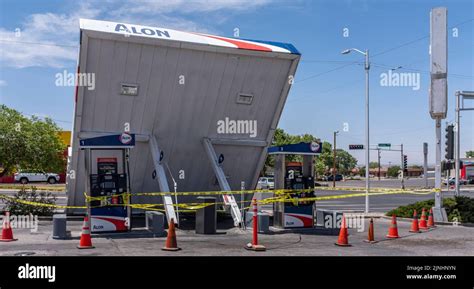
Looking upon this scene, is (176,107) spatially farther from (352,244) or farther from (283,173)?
(352,244)

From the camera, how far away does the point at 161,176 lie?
1608 cm

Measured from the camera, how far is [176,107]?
1681 cm

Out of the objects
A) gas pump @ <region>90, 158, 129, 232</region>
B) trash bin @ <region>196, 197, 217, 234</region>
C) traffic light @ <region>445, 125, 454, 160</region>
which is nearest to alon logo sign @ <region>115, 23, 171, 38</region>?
gas pump @ <region>90, 158, 129, 232</region>

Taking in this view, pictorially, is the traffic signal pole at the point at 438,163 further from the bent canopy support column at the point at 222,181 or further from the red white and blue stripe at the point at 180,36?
the bent canopy support column at the point at 222,181

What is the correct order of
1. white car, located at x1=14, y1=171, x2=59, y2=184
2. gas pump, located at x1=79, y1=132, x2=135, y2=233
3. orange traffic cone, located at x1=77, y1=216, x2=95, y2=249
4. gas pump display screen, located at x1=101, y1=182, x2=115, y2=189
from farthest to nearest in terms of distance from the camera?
white car, located at x1=14, y1=171, x2=59, y2=184
gas pump display screen, located at x1=101, y1=182, x2=115, y2=189
gas pump, located at x1=79, y1=132, x2=135, y2=233
orange traffic cone, located at x1=77, y1=216, x2=95, y2=249

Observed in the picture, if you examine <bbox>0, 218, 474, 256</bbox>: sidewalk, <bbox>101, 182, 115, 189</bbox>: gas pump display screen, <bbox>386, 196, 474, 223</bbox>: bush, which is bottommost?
<bbox>0, 218, 474, 256</bbox>: sidewalk

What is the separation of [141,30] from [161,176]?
4.56 metres

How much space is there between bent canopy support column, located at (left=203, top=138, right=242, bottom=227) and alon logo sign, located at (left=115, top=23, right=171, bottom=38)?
4.11 meters

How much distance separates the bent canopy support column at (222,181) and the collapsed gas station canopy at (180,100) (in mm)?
47

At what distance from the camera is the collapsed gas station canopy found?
1516 cm

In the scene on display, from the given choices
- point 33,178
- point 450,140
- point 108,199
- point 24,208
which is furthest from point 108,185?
point 33,178

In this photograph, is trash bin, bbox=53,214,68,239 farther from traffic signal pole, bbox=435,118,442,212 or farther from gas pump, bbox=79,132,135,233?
traffic signal pole, bbox=435,118,442,212

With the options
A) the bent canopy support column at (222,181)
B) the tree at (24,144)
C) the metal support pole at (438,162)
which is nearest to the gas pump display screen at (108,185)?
the bent canopy support column at (222,181)
